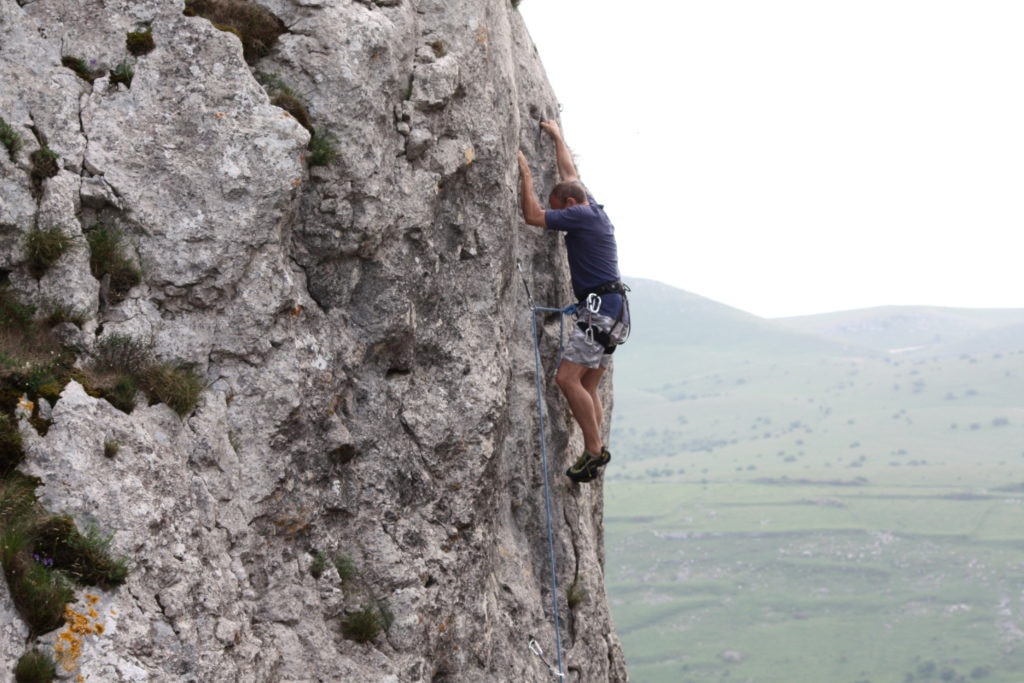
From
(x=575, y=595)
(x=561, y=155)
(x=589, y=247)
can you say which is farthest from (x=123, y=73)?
(x=575, y=595)

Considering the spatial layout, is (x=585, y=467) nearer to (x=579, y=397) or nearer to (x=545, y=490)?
(x=545, y=490)

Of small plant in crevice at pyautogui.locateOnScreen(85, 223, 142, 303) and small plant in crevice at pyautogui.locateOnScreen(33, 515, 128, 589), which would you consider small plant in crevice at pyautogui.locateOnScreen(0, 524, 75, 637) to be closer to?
small plant in crevice at pyautogui.locateOnScreen(33, 515, 128, 589)

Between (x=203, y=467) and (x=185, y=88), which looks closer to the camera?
(x=203, y=467)

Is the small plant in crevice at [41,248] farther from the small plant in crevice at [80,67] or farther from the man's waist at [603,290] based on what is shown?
the man's waist at [603,290]

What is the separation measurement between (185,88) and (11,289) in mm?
2662

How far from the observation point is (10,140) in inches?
393

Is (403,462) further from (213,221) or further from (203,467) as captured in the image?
(213,221)

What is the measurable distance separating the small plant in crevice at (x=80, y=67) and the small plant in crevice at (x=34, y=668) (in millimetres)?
5616

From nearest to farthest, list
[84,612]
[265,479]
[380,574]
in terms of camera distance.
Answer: [84,612]
[265,479]
[380,574]

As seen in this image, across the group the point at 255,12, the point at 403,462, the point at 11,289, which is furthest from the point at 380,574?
the point at 255,12

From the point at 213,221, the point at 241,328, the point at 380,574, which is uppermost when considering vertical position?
the point at 213,221

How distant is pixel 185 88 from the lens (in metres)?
11.0

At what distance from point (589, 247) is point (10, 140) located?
7676 mm

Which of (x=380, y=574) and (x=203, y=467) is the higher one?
(x=203, y=467)
